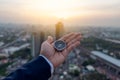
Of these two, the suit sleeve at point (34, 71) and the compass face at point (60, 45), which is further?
the compass face at point (60, 45)

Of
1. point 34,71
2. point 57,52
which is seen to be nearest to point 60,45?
point 57,52

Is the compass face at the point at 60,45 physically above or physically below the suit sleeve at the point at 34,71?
above

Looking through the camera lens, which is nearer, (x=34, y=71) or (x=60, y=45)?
(x=34, y=71)

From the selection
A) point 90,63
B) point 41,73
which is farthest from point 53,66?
point 90,63

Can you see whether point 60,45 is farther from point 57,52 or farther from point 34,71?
point 34,71
